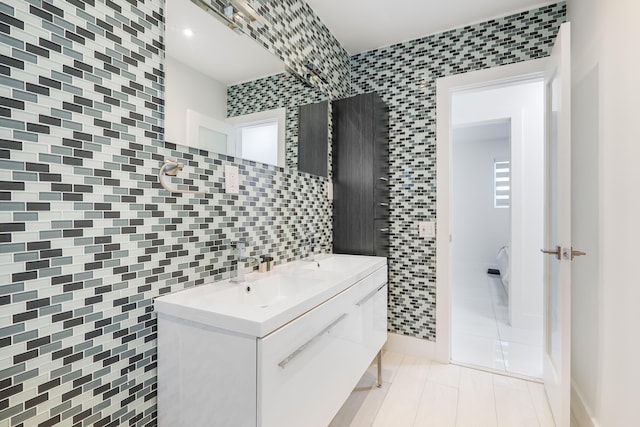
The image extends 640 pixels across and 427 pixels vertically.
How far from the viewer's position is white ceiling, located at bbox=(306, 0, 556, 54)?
2090 mm

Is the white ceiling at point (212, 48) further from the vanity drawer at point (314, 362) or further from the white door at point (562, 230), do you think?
the white door at point (562, 230)

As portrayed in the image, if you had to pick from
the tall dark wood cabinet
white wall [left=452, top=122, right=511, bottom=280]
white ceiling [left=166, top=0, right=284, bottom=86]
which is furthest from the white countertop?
white wall [left=452, top=122, right=511, bottom=280]

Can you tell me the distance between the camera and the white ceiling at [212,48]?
1192mm

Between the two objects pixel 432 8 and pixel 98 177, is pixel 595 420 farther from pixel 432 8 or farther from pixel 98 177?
pixel 432 8

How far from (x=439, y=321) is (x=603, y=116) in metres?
1.68

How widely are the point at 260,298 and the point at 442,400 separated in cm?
144

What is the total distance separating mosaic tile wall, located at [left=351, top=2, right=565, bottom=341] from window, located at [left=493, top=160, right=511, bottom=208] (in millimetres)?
3670

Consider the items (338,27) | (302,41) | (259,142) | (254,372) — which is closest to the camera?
(254,372)

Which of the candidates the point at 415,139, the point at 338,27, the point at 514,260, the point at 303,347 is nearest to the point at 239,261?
the point at 303,347

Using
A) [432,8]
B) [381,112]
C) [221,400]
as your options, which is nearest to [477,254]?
[381,112]

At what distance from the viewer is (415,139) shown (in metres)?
2.48

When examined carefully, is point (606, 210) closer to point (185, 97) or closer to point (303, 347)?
point (303, 347)

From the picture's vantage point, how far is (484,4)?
2096 millimetres

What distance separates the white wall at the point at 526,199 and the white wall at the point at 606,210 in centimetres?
125
